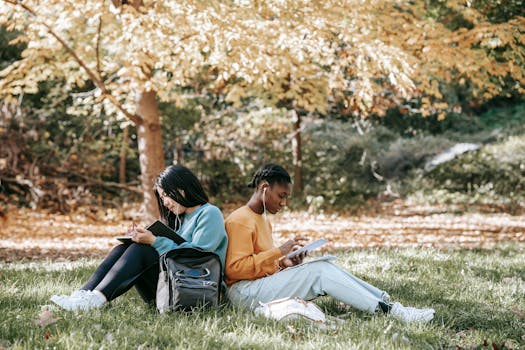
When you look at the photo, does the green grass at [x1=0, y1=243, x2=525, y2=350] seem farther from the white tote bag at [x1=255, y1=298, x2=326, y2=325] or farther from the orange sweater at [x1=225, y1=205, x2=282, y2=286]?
the orange sweater at [x1=225, y1=205, x2=282, y2=286]

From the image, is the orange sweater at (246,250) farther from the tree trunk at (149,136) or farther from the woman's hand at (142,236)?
the tree trunk at (149,136)

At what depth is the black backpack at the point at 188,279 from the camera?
3738mm

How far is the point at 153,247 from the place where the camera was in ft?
13.1

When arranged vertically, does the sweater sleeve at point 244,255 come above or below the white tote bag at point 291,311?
above

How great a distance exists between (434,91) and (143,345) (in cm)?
697

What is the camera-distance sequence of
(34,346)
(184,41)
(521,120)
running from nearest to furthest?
(34,346) < (184,41) < (521,120)

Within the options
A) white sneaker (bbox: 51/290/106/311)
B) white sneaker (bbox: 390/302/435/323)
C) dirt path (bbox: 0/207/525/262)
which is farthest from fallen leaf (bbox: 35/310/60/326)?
dirt path (bbox: 0/207/525/262)

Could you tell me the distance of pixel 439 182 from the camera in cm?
1525

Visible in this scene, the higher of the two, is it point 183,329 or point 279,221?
point 183,329

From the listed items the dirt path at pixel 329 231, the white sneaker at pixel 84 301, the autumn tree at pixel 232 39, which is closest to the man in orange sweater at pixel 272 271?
the white sneaker at pixel 84 301

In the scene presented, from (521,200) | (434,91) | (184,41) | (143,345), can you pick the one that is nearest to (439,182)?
(521,200)

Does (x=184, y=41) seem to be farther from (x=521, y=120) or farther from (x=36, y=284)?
(x=521, y=120)

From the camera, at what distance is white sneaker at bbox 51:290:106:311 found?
12.4 ft

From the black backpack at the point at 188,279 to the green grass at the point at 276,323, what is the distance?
86mm
